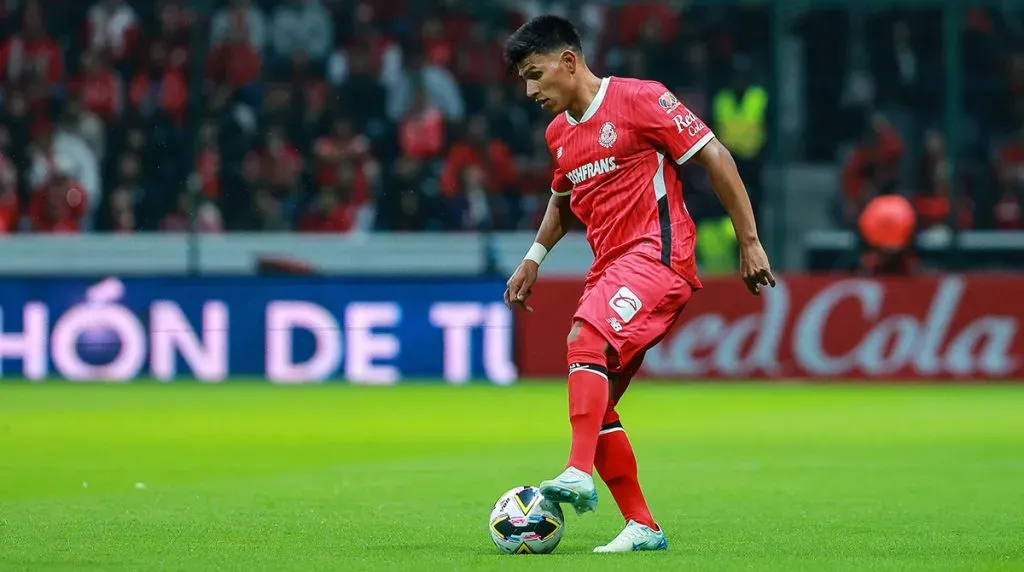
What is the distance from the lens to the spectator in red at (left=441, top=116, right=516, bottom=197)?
20500mm

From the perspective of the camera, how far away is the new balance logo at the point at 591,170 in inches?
277

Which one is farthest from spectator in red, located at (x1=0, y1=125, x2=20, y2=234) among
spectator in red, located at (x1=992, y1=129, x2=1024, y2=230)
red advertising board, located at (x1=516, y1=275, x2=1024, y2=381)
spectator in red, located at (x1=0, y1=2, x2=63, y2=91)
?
spectator in red, located at (x1=992, y1=129, x2=1024, y2=230)

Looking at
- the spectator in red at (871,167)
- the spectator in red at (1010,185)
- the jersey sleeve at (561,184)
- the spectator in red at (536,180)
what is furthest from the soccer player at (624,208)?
the spectator in red at (1010,185)

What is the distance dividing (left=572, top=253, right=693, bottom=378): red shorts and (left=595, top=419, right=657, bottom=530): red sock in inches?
11.1

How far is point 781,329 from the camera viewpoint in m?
19.3

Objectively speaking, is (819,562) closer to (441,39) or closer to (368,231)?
(368,231)

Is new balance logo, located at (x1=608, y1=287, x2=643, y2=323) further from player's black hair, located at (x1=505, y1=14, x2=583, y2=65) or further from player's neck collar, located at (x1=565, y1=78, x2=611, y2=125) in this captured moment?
player's black hair, located at (x1=505, y1=14, x2=583, y2=65)

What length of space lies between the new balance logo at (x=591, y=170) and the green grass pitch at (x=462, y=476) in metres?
1.42

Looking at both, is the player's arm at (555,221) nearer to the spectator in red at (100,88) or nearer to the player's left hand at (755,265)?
the player's left hand at (755,265)

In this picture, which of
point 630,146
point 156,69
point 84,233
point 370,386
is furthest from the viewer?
point 156,69

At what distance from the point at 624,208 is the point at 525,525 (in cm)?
126

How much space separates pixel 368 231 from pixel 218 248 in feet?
5.42

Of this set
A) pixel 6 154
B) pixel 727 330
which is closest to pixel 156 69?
pixel 6 154

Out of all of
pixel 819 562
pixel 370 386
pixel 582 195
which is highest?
pixel 582 195
